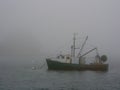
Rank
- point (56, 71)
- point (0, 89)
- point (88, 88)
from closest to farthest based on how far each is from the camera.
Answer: point (0, 89)
point (88, 88)
point (56, 71)

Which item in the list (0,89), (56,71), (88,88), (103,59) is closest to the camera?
(0,89)

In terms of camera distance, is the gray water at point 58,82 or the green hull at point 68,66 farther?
the green hull at point 68,66

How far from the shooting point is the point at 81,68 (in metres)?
83.8

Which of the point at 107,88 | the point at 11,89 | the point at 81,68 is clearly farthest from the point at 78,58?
the point at 11,89

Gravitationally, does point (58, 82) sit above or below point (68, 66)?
above

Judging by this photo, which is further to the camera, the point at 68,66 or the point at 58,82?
the point at 68,66

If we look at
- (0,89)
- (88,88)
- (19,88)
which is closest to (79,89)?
(88,88)

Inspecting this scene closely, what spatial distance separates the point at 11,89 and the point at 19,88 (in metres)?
1.61

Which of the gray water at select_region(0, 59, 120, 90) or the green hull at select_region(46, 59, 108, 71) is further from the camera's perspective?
the green hull at select_region(46, 59, 108, 71)

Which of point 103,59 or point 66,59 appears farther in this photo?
point 103,59

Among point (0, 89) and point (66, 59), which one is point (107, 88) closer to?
point (0, 89)

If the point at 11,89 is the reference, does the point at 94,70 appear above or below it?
below

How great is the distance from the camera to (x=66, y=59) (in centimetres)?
8106

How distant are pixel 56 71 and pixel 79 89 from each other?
31260 millimetres
